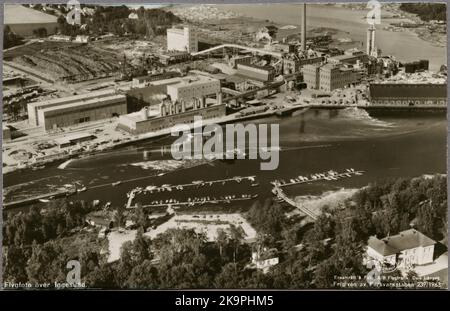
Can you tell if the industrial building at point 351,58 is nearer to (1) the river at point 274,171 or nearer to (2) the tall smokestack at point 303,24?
(2) the tall smokestack at point 303,24

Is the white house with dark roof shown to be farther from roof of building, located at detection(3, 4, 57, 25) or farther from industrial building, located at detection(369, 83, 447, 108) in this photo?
roof of building, located at detection(3, 4, 57, 25)

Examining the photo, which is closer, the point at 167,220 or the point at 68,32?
the point at 167,220

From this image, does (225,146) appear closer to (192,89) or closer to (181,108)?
(181,108)

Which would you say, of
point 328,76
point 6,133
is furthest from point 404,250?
point 6,133

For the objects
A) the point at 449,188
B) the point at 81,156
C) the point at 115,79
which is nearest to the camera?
the point at 449,188

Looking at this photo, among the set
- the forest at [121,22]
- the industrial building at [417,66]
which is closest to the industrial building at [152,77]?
the forest at [121,22]
